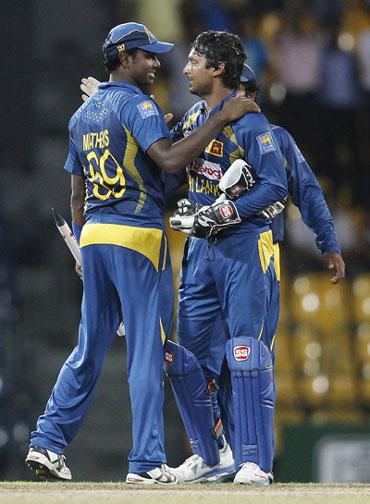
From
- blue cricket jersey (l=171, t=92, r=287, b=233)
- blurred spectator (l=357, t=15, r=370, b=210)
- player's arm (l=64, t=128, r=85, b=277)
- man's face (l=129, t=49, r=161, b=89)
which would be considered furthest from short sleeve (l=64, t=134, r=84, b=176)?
blurred spectator (l=357, t=15, r=370, b=210)

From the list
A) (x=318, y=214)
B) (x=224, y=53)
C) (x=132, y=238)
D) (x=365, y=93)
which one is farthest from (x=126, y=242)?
(x=365, y=93)

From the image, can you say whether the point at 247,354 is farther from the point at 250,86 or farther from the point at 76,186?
the point at 250,86

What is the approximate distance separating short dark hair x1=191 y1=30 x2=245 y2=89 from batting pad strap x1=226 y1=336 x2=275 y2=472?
1.11m

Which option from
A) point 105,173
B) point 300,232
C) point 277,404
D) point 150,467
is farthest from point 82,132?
point 300,232

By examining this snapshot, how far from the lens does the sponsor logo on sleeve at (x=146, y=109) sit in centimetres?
503

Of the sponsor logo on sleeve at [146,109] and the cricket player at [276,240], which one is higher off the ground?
the sponsor logo on sleeve at [146,109]

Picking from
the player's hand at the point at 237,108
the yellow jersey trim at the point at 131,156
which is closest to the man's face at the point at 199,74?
the player's hand at the point at 237,108

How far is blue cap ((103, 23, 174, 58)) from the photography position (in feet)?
17.0

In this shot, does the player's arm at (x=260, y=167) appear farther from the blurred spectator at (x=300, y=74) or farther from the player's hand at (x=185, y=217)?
the blurred spectator at (x=300, y=74)

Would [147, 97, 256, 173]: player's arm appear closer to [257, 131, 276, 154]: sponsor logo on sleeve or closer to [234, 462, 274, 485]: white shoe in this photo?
[257, 131, 276, 154]: sponsor logo on sleeve

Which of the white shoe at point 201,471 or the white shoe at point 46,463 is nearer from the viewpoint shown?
the white shoe at point 46,463

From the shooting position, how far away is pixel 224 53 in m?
5.34

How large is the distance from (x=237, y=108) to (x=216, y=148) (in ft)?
0.73

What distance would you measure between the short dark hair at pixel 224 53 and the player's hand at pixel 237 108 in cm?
15
